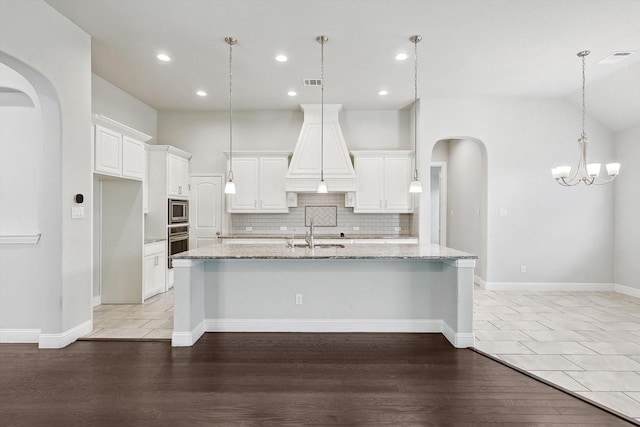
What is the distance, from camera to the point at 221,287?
380cm

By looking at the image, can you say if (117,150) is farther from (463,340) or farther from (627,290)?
(627,290)

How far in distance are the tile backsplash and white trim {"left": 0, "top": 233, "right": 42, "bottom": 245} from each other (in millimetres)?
3369

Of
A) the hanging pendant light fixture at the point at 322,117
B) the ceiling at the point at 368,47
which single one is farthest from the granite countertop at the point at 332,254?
the ceiling at the point at 368,47

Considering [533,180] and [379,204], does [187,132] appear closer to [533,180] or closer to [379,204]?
[379,204]

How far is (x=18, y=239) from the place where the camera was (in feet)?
11.3

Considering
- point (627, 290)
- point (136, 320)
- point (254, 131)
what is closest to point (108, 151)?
point (136, 320)

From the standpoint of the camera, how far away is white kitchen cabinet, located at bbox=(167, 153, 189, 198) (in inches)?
225

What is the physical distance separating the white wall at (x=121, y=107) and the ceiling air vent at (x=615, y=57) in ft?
22.7

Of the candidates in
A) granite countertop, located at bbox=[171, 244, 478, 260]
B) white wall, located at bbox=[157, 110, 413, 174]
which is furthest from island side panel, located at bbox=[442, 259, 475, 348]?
white wall, located at bbox=[157, 110, 413, 174]

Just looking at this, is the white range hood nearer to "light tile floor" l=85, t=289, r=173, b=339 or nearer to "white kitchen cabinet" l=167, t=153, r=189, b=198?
"white kitchen cabinet" l=167, t=153, r=189, b=198

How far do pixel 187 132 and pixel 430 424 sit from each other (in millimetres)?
6328

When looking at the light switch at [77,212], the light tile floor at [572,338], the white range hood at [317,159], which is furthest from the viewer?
the white range hood at [317,159]

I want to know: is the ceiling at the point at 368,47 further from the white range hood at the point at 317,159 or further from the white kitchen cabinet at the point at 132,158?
the white kitchen cabinet at the point at 132,158

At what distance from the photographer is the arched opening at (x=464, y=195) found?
600cm
